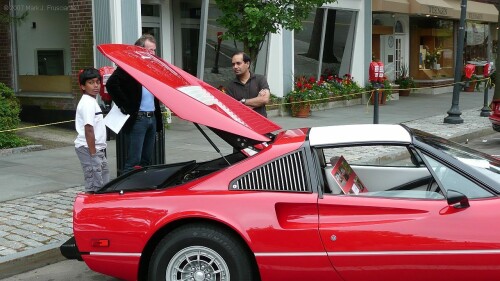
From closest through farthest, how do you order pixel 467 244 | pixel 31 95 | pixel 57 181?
pixel 467 244, pixel 57 181, pixel 31 95

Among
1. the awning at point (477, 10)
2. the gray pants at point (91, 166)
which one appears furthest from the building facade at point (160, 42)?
the gray pants at point (91, 166)

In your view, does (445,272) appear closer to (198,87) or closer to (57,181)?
(198,87)

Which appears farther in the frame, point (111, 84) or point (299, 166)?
point (111, 84)

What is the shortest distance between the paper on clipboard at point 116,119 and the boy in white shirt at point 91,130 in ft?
0.22

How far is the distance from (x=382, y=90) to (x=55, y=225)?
1438cm

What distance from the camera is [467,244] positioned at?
3.77 m

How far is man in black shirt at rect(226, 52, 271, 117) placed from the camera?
6.90 metres

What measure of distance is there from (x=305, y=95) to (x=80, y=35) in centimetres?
635

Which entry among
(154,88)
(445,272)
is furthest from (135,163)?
(445,272)

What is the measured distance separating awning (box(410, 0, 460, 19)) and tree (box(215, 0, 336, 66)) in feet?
42.7

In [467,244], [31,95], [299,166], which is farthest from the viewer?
[31,95]

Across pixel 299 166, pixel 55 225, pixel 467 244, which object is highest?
pixel 299 166

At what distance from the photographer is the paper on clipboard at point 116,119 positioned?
644 centimetres

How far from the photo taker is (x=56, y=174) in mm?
8773
